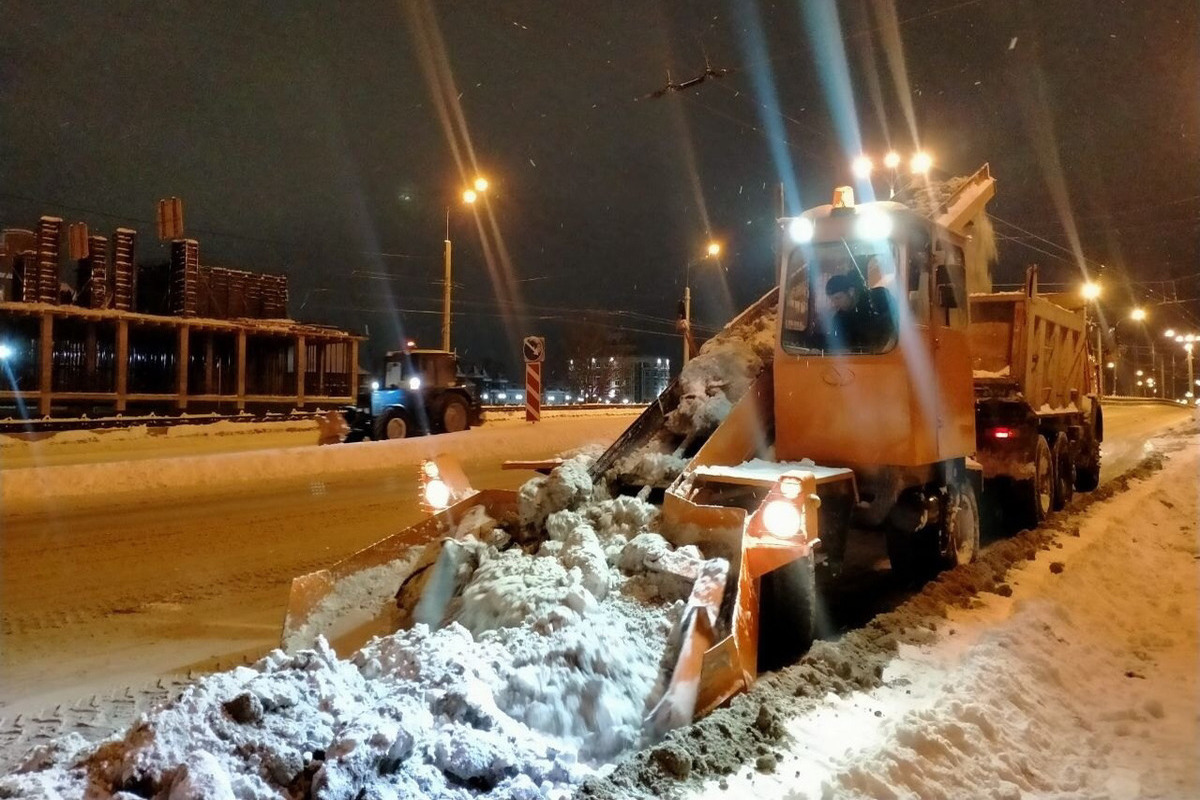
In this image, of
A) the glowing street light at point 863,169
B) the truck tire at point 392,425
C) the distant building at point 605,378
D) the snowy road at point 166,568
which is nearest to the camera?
the snowy road at point 166,568

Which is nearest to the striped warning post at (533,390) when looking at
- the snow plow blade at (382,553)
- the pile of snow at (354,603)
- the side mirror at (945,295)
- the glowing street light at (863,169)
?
the glowing street light at (863,169)

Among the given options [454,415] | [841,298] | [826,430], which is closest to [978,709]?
[826,430]

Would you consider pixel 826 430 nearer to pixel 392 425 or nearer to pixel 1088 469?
pixel 1088 469

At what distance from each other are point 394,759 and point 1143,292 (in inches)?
1808

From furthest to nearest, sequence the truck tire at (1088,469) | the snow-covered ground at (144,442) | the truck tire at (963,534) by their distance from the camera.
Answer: the snow-covered ground at (144,442)
the truck tire at (1088,469)
the truck tire at (963,534)

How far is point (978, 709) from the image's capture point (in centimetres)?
421

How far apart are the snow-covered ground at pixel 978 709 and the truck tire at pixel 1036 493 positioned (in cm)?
217

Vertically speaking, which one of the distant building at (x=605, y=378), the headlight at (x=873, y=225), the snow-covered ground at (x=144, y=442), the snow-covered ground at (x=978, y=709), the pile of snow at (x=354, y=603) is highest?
the distant building at (x=605, y=378)

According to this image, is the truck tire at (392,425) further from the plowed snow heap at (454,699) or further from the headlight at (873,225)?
the headlight at (873,225)

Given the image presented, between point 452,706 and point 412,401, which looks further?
point 412,401

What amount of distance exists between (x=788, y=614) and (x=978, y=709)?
136 centimetres

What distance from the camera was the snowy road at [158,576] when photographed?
5.36 m

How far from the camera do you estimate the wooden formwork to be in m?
23.6

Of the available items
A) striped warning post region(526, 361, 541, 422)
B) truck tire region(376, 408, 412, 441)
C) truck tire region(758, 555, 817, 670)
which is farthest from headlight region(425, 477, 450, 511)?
truck tire region(376, 408, 412, 441)
